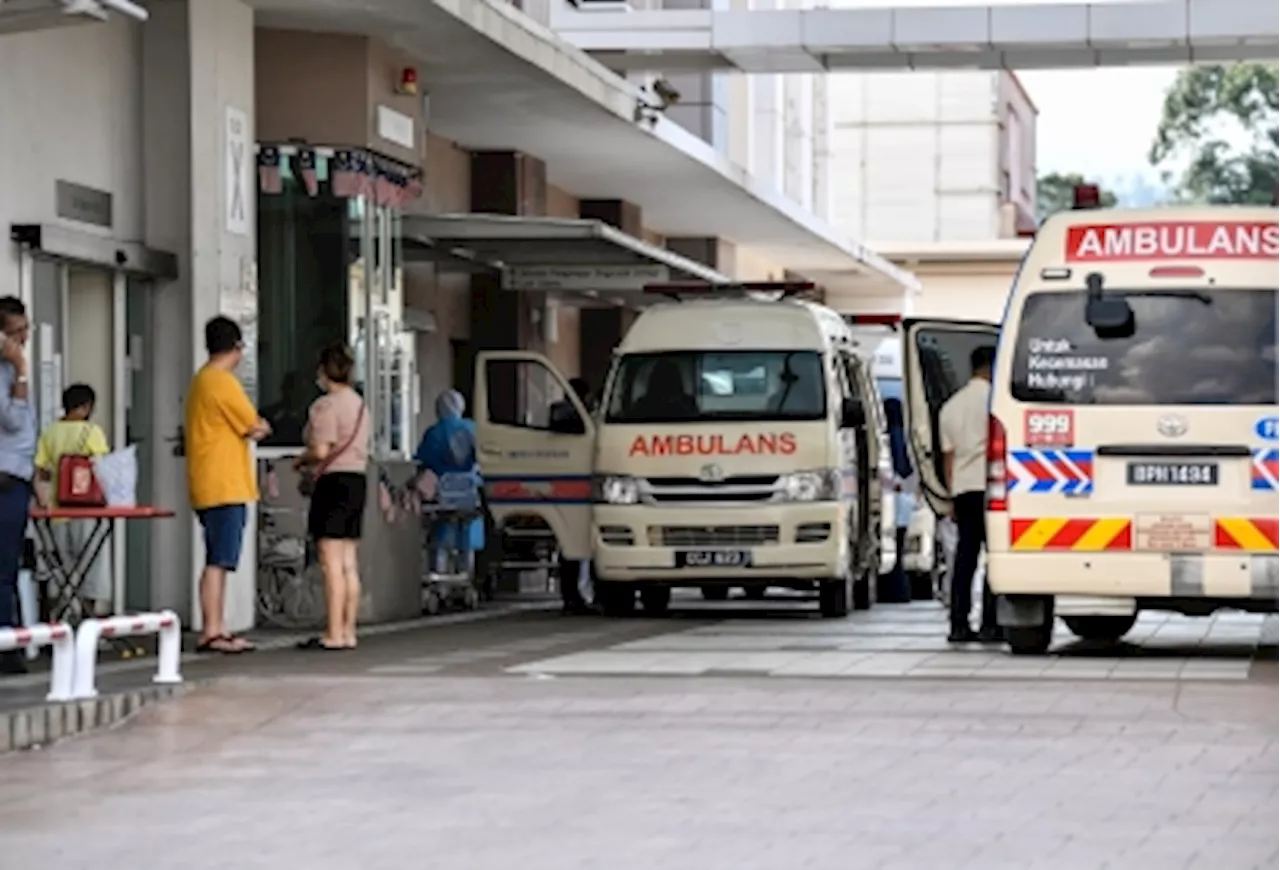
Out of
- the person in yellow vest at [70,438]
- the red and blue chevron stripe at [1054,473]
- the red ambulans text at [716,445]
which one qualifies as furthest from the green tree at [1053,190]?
the person in yellow vest at [70,438]

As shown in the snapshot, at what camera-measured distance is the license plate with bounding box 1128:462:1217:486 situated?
17875 mm

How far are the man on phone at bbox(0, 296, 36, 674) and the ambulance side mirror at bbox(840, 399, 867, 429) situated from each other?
862cm

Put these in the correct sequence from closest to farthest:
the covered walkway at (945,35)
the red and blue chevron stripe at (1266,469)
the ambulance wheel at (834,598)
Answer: the red and blue chevron stripe at (1266,469) < the ambulance wheel at (834,598) < the covered walkway at (945,35)

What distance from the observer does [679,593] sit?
30672 mm

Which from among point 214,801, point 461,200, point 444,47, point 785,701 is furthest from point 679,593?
point 214,801

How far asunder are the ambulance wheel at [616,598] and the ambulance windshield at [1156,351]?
6268mm

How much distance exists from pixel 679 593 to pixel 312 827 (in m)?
20.3

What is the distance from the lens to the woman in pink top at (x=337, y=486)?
62.5 ft

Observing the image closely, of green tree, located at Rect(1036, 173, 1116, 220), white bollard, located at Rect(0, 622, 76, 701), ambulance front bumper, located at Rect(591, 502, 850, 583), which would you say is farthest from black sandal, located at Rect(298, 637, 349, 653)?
green tree, located at Rect(1036, 173, 1116, 220)

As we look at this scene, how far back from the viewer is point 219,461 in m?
18.5

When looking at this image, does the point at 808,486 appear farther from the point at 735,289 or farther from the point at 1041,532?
the point at 1041,532

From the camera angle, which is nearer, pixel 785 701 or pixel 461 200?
pixel 785 701

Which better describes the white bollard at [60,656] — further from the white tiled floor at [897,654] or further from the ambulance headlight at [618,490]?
the ambulance headlight at [618,490]

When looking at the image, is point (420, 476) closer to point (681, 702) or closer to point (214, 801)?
point (681, 702)
